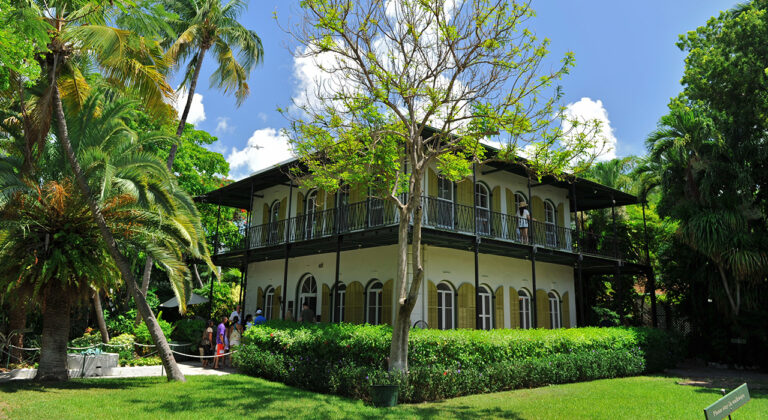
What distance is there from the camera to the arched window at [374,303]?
1496cm

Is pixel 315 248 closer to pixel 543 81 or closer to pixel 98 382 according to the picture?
pixel 98 382

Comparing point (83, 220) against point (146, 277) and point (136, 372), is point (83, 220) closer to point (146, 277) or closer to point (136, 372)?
point (136, 372)

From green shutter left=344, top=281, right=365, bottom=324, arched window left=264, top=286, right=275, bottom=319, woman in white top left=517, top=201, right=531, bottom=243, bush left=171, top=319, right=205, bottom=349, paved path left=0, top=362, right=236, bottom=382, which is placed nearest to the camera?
paved path left=0, top=362, right=236, bottom=382

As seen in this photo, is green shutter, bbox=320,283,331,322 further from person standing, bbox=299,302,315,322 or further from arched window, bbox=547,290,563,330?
arched window, bbox=547,290,563,330

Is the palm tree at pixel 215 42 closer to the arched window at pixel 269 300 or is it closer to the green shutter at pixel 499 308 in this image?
the arched window at pixel 269 300

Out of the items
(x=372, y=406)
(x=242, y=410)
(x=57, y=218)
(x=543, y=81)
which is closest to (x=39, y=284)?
(x=57, y=218)


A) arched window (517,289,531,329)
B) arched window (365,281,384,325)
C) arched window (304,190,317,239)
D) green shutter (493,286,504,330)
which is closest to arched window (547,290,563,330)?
arched window (517,289,531,329)

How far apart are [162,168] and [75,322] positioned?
9.52 meters

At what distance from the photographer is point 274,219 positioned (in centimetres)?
2012

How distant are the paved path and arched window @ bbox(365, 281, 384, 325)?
4.27 meters

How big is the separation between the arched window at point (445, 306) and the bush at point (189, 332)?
8170 millimetres

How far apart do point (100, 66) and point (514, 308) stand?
14.0m

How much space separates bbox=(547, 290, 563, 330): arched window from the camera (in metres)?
18.6

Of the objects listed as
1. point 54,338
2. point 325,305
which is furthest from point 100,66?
point 325,305
